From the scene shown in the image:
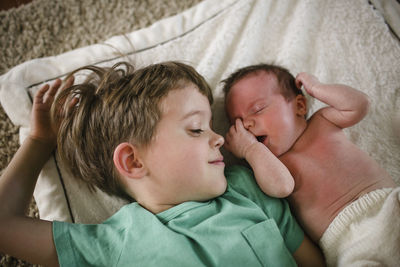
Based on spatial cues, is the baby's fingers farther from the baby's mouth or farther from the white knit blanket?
the baby's mouth

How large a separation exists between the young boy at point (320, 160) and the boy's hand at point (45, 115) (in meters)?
0.56

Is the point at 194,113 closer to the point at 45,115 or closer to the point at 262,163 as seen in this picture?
the point at 262,163

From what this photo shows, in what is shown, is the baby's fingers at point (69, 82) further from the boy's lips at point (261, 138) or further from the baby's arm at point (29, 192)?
the boy's lips at point (261, 138)

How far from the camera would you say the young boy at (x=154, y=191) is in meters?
0.81

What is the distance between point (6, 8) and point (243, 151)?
1.30 metres

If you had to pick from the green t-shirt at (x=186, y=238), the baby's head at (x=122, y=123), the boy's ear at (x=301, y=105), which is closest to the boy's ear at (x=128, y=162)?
the baby's head at (x=122, y=123)

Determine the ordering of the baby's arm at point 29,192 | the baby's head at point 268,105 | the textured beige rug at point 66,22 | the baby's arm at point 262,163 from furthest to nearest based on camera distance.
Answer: the textured beige rug at point 66,22
the baby's head at point 268,105
the baby's arm at point 262,163
the baby's arm at point 29,192

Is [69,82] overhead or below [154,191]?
overhead

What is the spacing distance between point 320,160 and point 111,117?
63 cm

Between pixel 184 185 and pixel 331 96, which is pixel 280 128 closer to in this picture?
pixel 331 96

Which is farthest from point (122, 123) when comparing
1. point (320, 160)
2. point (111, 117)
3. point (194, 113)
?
point (320, 160)

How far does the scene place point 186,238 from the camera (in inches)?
32.6

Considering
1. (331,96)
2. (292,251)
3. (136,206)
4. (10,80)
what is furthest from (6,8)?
(292,251)

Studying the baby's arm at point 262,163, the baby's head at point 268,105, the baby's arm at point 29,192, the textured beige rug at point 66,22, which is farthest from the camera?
the textured beige rug at point 66,22
